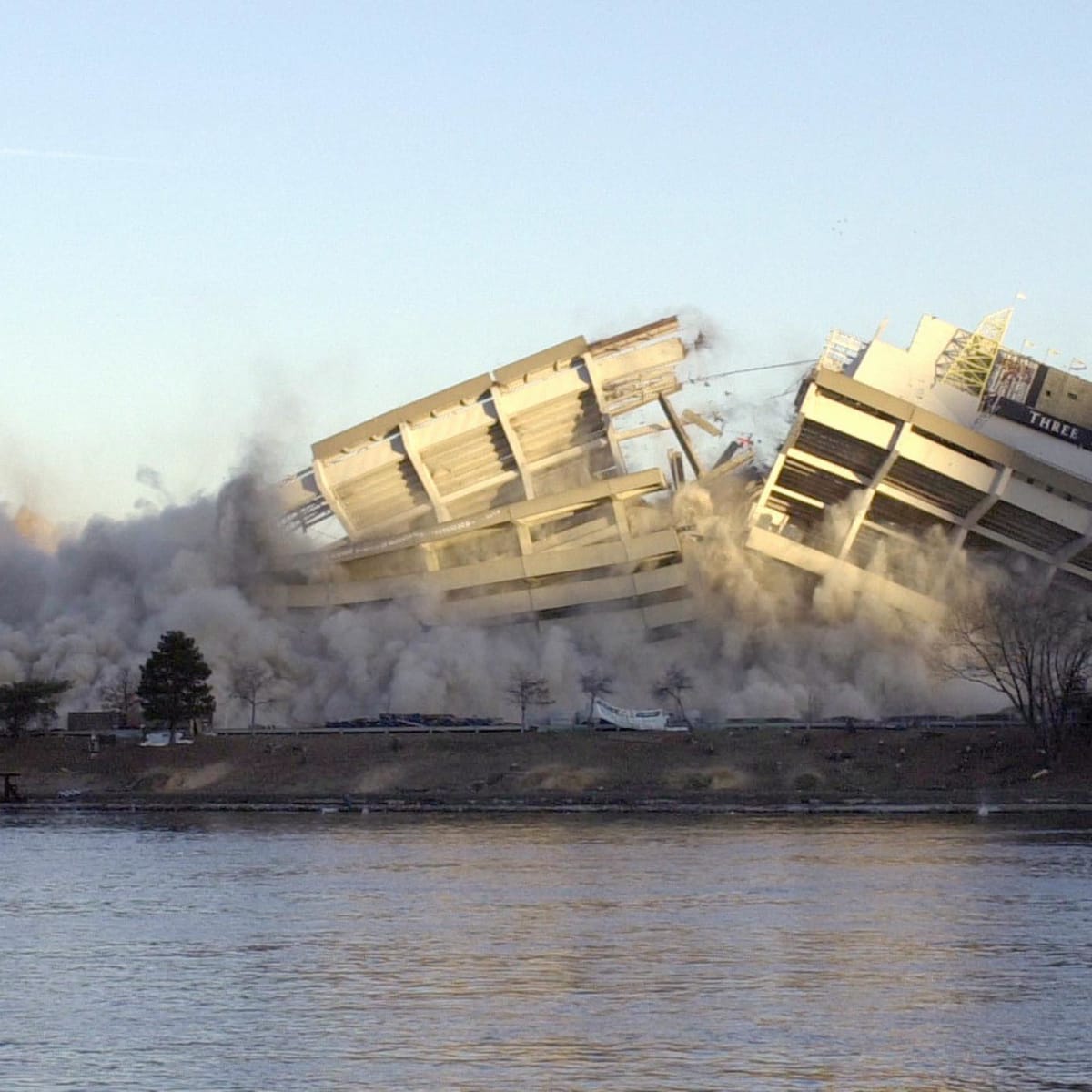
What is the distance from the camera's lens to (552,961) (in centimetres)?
3562

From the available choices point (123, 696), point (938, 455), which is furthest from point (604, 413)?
point (123, 696)

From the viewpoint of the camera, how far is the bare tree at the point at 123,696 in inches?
3302

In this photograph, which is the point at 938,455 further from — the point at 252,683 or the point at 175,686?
the point at 175,686

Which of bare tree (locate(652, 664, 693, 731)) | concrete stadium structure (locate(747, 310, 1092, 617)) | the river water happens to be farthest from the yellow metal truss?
the river water

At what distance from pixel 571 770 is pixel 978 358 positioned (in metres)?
23.6

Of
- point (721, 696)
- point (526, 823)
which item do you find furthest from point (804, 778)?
point (721, 696)

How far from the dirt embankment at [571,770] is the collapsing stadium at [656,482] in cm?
1223

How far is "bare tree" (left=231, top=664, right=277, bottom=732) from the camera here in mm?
86062

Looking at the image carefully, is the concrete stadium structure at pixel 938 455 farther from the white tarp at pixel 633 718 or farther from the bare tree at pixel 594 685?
the white tarp at pixel 633 718

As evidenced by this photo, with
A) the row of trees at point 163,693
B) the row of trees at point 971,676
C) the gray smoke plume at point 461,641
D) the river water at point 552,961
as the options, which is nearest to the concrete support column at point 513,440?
the gray smoke plume at point 461,641

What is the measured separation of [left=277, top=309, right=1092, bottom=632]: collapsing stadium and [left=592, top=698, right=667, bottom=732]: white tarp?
9106 mm

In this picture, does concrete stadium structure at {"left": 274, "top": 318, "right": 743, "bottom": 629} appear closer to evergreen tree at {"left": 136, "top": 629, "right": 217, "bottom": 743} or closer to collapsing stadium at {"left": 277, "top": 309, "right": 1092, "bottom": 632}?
collapsing stadium at {"left": 277, "top": 309, "right": 1092, "bottom": 632}

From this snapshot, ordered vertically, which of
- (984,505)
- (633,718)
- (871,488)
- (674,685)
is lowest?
(633,718)

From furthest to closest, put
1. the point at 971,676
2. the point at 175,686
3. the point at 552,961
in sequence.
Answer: the point at 971,676 < the point at 175,686 < the point at 552,961
